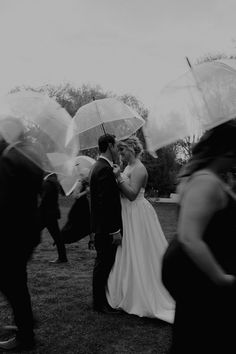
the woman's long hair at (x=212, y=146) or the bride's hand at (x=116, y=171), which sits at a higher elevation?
the woman's long hair at (x=212, y=146)

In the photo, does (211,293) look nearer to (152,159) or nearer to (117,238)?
(117,238)

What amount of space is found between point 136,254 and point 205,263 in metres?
3.63

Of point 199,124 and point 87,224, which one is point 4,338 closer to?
point 199,124

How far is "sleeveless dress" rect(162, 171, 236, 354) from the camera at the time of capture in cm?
238

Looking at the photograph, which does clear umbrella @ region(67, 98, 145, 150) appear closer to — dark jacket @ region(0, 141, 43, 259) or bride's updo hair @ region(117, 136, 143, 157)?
bride's updo hair @ region(117, 136, 143, 157)

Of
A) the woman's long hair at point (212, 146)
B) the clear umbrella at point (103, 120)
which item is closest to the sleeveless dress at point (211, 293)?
the woman's long hair at point (212, 146)

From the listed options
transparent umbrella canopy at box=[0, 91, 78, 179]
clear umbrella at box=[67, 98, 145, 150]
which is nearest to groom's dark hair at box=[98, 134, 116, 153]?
clear umbrella at box=[67, 98, 145, 150]

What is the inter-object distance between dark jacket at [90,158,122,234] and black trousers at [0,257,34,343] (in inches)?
61.8

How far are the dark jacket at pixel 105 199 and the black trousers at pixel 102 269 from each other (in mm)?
169

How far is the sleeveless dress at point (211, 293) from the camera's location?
7.80 ft

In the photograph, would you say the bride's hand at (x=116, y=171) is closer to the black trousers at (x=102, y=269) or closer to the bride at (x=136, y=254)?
the bride at (x=136, y=254)

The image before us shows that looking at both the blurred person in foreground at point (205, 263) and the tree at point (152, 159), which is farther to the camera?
the tree at point (152, 159)

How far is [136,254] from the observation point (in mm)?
5898

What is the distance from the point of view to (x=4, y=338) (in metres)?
4.81
